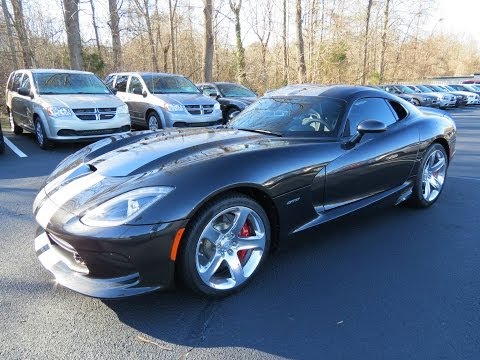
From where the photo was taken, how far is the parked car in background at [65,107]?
7.22 m

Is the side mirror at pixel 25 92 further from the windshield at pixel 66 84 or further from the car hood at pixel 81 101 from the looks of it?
the car hood at pixel 81 101

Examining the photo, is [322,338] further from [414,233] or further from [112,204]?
[414,233]

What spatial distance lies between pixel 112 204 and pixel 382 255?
2238 mm

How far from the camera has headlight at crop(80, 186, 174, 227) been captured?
7.14 feet

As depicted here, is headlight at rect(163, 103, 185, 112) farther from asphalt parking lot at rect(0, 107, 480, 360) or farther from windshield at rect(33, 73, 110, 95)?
asphalt parking lot at rect(0, 107, 480, 360)

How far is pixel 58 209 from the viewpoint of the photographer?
2.40 m

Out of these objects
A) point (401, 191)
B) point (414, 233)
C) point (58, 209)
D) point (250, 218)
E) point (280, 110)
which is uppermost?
point (280, 110)

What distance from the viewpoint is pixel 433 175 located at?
445 centimetres

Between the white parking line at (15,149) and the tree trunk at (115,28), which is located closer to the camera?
the white parking line at (15,149)

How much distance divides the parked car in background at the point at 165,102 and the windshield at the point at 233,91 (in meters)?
1.86

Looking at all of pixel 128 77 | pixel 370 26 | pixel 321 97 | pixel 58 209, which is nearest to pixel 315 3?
pixel 370 26

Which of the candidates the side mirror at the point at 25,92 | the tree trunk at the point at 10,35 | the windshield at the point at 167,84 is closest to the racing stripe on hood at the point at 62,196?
the side mirror at the point at 25,92

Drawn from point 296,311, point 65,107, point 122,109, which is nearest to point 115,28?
point 122,109

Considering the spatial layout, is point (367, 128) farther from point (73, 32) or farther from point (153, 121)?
point (73, 32)
